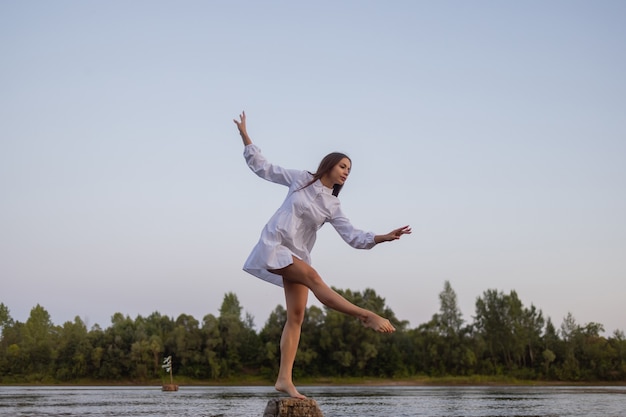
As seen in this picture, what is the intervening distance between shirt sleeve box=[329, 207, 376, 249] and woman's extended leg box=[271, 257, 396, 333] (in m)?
0.59

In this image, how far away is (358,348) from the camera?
7825 cm

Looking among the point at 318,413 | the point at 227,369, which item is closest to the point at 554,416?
the point at 318,413

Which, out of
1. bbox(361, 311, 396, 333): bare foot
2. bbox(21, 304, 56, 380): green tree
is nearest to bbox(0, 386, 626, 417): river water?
bbox(361, 311, 396, 333): bare foot

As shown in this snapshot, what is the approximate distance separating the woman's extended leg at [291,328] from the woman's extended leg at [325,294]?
0.22 meters

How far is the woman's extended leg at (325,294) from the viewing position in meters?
6.04

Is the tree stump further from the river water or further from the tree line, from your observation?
the tree line

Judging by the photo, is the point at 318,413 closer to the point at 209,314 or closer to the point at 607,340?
the point at 209,314

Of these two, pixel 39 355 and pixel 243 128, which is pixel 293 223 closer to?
pixel 243 128

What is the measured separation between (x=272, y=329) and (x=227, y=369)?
23.3ft

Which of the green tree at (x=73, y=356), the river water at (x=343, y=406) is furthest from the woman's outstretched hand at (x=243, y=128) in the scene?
the green tree at (x=73, y=356)

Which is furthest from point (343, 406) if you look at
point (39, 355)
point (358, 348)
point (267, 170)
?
point (39, 355)

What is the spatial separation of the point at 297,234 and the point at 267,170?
0.74 metres

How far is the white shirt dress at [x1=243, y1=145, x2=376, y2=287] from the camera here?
251 inches

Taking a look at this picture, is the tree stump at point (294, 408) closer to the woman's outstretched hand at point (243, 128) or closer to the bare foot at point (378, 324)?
the bare foot at point (378, 324)
